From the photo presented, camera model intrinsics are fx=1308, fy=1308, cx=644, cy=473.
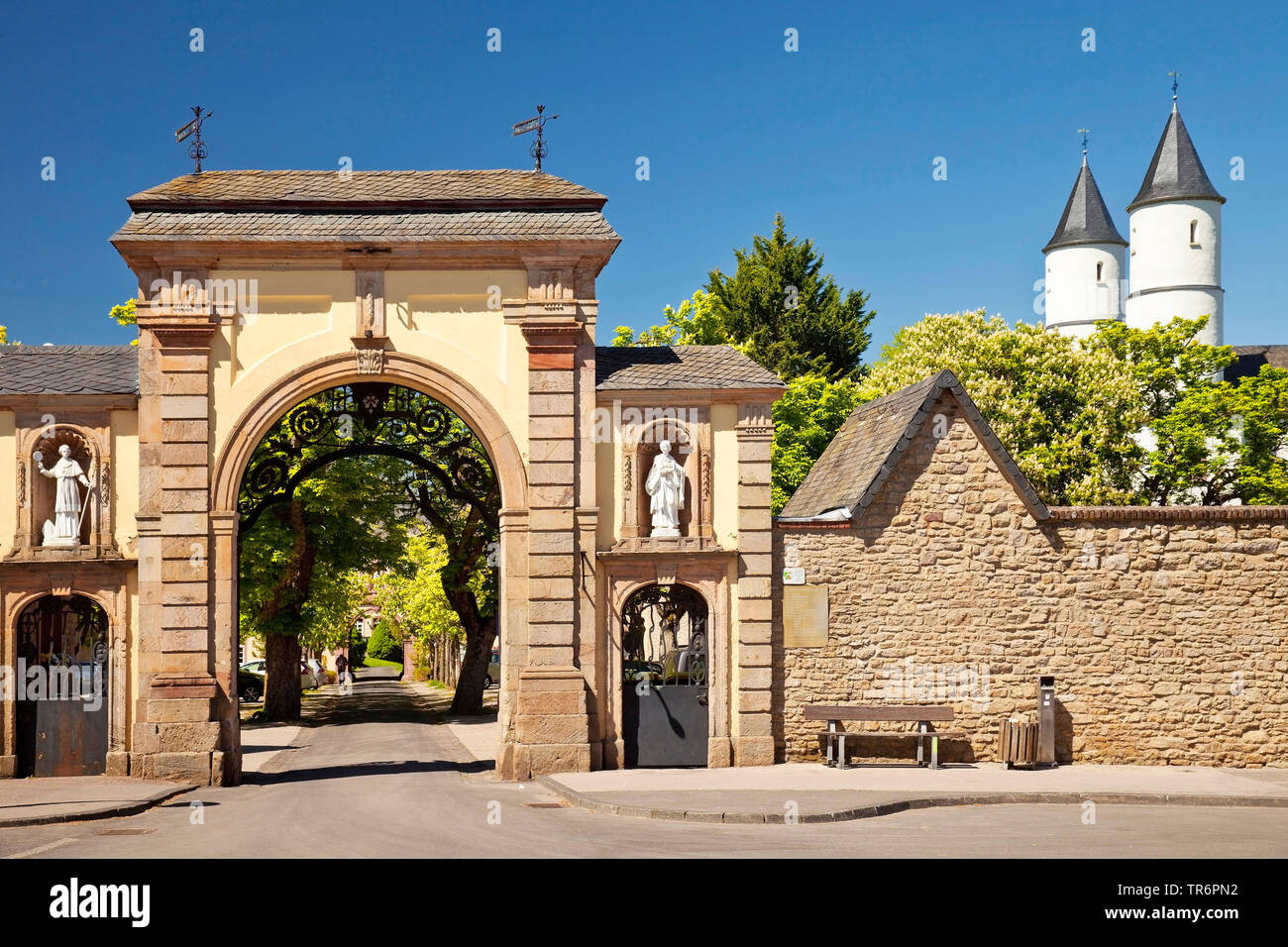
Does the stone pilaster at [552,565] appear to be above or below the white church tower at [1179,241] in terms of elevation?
below

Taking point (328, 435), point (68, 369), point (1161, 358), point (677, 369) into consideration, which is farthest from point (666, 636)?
point (1161, 358)

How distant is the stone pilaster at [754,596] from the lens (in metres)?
17.3

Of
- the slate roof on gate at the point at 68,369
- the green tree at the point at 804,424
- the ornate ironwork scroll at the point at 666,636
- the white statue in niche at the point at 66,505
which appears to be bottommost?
the ornate ironwork scroll at the point at 666,636

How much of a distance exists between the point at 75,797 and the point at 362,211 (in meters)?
8.09

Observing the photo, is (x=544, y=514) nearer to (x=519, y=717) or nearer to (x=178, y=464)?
(x=519, y=717)

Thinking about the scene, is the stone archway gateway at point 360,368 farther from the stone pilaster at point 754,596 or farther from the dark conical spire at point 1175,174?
the dark conical spire at point 1175,174

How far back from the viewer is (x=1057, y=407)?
40.2 m

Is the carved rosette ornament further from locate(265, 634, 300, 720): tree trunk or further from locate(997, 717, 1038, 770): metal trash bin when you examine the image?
locate(265, 634, 300, 720): tree trunk

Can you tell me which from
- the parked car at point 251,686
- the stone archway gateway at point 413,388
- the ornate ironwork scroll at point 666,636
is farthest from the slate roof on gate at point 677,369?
the parked car at point 251,686

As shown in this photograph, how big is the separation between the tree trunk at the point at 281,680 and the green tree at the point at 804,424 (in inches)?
601

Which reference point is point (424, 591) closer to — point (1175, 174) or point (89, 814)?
point (89, 814)

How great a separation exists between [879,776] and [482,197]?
358 inches

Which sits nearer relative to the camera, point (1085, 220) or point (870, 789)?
point (870, 789)
